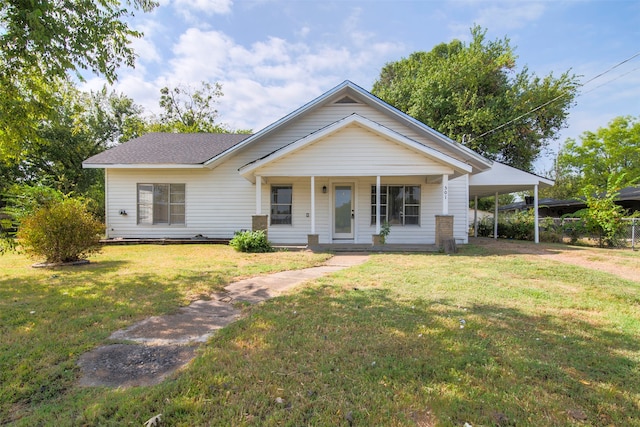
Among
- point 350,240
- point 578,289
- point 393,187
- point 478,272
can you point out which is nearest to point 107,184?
point 350,240

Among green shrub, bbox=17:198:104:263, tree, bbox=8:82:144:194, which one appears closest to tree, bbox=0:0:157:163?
green shrub, bbox=17:198:104:263

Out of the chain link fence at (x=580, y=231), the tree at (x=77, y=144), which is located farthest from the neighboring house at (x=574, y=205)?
the tree at (x=77, y=144)

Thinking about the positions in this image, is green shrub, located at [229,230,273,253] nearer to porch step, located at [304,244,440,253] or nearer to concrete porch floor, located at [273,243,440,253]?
concrete porch floor, located at [273,243,440,253]

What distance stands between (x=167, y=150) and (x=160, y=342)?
38.3 ft

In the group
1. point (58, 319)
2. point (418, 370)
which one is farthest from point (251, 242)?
point (418, 370)

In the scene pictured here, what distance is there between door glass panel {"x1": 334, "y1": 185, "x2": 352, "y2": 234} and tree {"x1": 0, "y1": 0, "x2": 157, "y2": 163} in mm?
7622

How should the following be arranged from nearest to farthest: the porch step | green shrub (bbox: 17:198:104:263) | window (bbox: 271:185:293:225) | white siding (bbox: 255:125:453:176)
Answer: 1. green shrub (bbox: 17:198:104:263)
2. the porch step
3. white siding (bbox: 255:125:453:176)
4. window (bbox: 271:185:293:225)

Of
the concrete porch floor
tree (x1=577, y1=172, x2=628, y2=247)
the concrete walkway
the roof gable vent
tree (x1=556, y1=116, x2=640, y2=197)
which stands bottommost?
the concrete walkway

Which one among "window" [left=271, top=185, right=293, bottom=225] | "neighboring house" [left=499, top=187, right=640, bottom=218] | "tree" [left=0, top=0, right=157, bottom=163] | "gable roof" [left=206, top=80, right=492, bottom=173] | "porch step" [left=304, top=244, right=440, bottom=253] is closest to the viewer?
"tree" [left=0, top=0, right=157, bottom=163]

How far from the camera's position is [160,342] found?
3230mm

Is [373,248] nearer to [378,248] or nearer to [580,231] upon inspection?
[378,248]

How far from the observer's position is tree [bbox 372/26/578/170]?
21.5 metres

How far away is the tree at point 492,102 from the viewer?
21516 mm

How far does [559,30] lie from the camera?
37.0 feet
